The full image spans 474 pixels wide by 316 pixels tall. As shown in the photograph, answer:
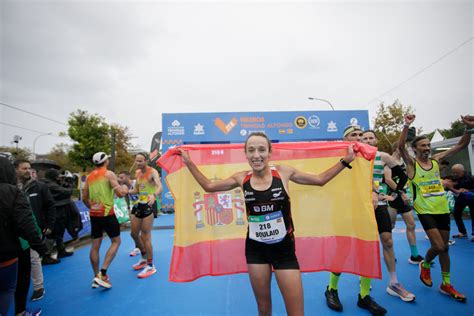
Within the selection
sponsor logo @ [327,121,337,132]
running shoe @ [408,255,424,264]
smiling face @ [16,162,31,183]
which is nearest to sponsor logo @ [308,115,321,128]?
sponsor logo @ [327,121,337,132]

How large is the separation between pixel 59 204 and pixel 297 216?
18.3 feet

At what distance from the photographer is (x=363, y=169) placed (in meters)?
2.71

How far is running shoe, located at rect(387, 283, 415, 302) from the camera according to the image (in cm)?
316

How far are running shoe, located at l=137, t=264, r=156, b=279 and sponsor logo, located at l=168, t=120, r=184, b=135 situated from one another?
28.3 feet

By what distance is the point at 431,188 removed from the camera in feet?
11.0

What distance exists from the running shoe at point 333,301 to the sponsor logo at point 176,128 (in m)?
10.6

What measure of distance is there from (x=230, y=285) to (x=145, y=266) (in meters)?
1.87

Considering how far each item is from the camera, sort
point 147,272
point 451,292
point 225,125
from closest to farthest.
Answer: point 451,292 → point 147,272 → point 225,125

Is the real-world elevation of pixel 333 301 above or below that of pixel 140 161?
below

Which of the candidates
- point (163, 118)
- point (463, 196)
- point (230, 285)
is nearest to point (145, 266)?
point (230, 285)

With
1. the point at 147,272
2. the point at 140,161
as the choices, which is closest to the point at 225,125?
the point at 140,161

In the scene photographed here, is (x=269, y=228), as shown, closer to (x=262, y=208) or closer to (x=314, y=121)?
(x=262, y=208)

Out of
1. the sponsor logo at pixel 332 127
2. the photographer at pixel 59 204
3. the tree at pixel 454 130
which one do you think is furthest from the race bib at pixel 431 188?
the tree at pixel 454 130

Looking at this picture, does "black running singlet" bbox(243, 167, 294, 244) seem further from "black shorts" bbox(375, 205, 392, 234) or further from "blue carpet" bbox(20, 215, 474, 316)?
"black shorts" bbox(375, 205, 392, 234)
